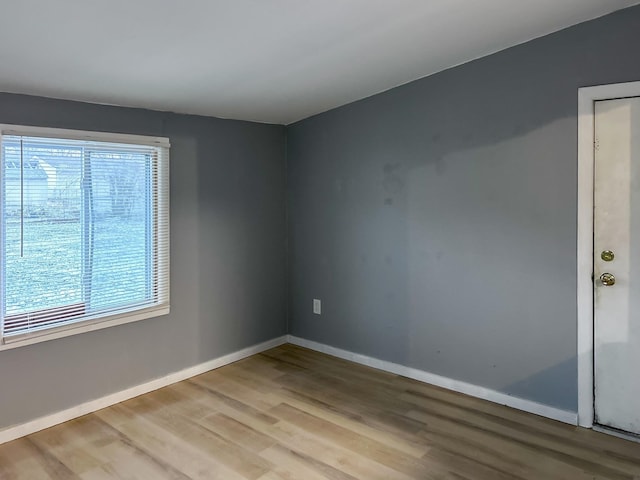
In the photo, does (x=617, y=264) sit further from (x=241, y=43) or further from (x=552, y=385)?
(x=241, y=43)

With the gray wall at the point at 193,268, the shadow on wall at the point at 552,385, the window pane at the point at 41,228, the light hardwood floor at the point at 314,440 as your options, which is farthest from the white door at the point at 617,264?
the window pane at the point at 41,228

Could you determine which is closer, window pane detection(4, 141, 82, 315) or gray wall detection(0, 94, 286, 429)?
window pane detection(4, 141, 82, 315)

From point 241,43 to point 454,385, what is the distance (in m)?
2.51

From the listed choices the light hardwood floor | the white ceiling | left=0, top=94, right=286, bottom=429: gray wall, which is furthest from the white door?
left=0, top=94, right=286, bottom=429: gray wall

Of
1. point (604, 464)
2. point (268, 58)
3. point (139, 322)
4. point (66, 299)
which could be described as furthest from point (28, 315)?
point (604, 464)

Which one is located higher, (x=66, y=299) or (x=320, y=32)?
(x=320, y=32)

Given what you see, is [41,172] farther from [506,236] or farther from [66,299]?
[506,236]

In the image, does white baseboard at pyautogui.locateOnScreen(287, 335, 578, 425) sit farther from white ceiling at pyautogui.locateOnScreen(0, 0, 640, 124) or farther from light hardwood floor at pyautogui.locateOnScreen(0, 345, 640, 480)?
white ceiling at pyautogui.locateOnScreen(0, 0, 640, 124)

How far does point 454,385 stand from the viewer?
127 inches

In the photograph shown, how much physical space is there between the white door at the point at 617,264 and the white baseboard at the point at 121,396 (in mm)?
2501

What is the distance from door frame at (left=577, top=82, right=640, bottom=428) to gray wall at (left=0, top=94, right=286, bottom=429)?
236 centimetres

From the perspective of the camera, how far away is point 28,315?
2.68 meters

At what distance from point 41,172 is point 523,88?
9.35ft

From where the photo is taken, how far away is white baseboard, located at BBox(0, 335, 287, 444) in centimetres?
265
